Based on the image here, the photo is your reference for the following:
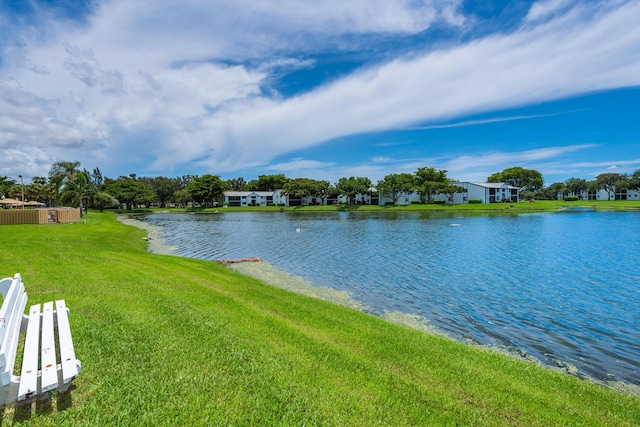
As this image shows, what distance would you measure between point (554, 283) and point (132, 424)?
19783mm

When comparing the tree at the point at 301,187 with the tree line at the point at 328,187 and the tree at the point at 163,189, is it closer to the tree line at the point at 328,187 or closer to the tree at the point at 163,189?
the tree line at the point at 328,187

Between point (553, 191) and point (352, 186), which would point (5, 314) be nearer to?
point (352, 186)

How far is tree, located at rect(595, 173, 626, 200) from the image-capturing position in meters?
135

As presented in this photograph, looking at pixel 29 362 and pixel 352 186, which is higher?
pixel 352 186

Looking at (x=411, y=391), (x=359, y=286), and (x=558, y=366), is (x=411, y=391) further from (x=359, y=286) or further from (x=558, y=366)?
(x=359, y=286)

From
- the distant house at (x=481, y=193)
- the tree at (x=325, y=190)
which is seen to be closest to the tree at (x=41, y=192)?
the tree at (x=325, y=190)

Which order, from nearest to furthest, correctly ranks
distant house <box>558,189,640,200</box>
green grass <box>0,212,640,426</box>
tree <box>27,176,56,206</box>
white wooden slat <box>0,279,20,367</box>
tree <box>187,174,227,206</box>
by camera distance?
white wooden slat <box>0,279,20,367</box> → green grass <box>0,212,640,426</box> → tree <box>27,176,56,206</box> → tree <box>187,174,227,206</box> → distant house <box>558,189,640,200</box>

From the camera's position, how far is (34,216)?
37.4 m

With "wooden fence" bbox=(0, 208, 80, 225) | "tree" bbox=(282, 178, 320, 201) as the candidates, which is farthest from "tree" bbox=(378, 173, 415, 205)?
"wooden fence" bbox=(0, 208, 80, 225)

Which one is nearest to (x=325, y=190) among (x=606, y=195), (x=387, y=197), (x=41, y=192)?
(x=387, y=197)

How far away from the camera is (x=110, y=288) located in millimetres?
9727

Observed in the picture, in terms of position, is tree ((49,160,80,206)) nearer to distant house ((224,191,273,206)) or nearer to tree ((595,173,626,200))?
distant house ((224,191,273,206))

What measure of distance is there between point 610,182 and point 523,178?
102 ft

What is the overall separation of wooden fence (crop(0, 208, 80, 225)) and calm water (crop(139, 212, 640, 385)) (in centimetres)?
1710
